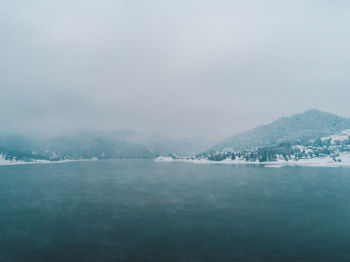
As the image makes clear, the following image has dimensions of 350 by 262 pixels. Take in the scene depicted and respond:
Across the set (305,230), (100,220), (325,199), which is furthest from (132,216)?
(325,199)

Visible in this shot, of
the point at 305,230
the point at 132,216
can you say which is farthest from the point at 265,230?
the point at 132,216

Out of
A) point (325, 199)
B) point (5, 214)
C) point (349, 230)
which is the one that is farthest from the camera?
point (325, 199)

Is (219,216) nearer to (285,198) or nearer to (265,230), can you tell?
(265,230)

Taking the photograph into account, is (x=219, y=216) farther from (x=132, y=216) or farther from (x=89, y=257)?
(x=89, y=257)

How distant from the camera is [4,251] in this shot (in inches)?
1093

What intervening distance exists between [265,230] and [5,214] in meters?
48.1

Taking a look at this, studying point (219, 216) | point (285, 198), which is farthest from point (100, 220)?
point (285, 198)

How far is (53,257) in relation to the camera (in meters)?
26.0

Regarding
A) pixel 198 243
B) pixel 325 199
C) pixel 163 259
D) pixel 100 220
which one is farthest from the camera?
pixel 325 199

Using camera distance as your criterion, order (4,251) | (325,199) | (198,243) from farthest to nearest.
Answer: (325,199) → (198,243) → (4,251)

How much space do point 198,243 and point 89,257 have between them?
44.2 ft

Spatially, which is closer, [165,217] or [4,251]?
[4,251]

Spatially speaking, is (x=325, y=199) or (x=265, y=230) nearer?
(x=265, y=230)

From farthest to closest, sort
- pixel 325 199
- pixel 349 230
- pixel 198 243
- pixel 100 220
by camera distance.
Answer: pixel 325 199 → pixel 100 220 → pixel 349 230 → pixel 198 243
